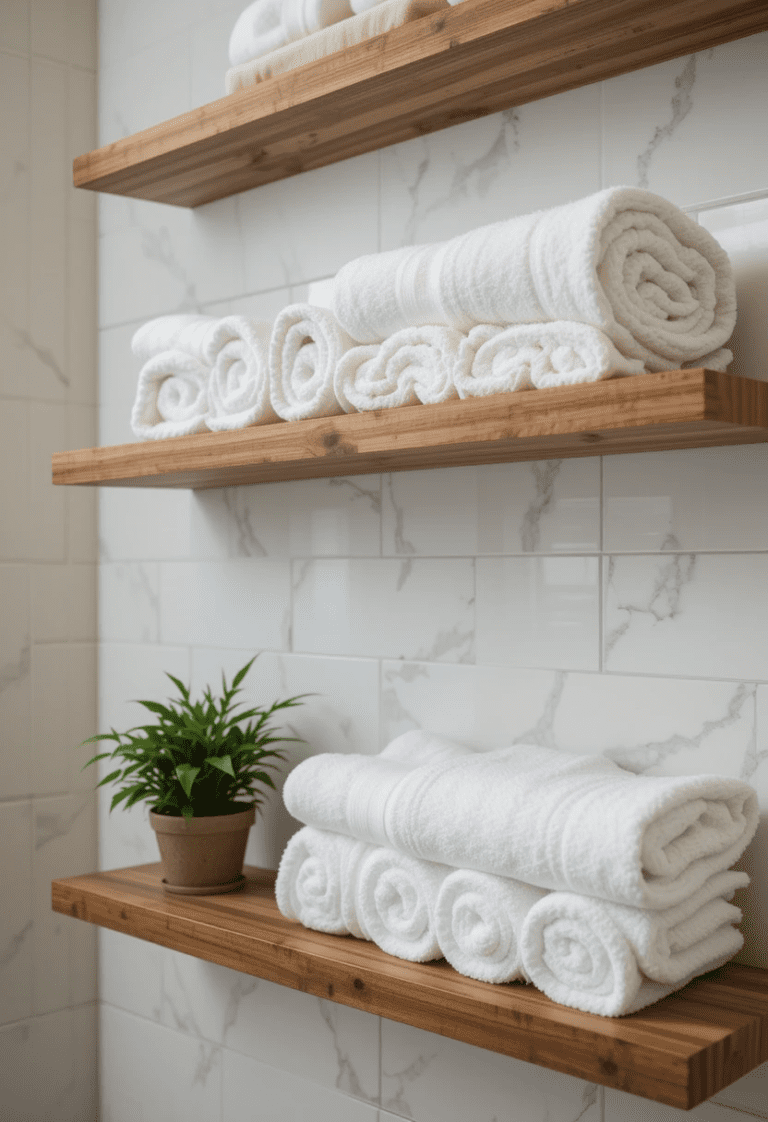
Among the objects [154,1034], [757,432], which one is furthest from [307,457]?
[154,1034]

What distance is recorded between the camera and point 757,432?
2.92 ft

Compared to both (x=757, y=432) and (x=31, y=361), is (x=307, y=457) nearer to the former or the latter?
(x=757, y=432)

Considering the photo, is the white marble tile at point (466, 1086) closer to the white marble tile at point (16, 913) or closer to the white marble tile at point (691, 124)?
the white marble tile at point (16, 913)

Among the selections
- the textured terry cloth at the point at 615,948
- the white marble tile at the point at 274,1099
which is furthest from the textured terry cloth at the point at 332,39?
the white marble tile at the point at 274,1099

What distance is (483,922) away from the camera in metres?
0.93

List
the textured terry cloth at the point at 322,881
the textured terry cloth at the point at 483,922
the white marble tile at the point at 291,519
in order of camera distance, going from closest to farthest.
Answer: the textured terry cloth at the point at 483,922
the textured terry cloth at the point at 322,881
the white marble tile at the point at 291,519

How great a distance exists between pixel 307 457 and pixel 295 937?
0.46 metres

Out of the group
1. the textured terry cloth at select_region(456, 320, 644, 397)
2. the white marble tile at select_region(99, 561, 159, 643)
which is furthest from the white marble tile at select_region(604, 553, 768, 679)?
the white marble tile at select_region(99, 561, 159, 643)

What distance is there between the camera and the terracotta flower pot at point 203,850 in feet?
4.16

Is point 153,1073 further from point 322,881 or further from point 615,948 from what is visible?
point 615,948

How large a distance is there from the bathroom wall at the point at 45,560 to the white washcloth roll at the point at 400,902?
0.78m

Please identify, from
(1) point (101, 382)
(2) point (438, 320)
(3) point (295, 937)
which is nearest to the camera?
(2) point (438, 320)

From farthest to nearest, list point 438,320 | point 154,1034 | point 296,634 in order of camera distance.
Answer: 1. point 154,1034
2. point 296,634
3. point 438,320

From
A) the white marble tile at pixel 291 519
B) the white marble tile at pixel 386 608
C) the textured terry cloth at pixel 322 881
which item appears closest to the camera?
the textured terry cloth at pixel 322 881
